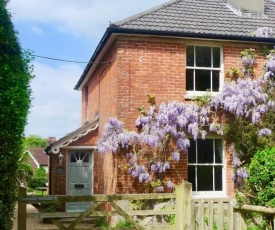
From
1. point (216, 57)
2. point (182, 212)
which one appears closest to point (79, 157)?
point (216, 57)

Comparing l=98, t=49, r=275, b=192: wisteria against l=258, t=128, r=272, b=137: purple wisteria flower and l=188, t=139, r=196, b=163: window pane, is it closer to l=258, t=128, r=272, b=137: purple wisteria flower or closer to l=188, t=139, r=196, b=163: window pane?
l=258, t=128, r=272, b=137: purple wisteria flower

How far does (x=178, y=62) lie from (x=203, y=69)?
0.91m

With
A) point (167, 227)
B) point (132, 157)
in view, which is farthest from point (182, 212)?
point (132, 157)

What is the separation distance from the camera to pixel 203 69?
45.3ft

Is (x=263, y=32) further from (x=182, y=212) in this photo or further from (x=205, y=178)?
(x=182, y=212)

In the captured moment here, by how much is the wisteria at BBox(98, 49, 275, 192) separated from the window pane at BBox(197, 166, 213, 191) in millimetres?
736

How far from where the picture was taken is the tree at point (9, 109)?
20.0 ft

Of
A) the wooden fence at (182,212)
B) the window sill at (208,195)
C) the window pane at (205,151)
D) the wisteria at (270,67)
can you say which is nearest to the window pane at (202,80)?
the window pane at (205,151)

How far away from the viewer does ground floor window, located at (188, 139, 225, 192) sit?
44.1 ft

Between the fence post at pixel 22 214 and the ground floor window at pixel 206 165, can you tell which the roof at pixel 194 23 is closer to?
the ground floor window at pixel 206 165

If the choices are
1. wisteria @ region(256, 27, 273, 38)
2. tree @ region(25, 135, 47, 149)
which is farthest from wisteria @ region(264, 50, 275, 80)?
tree @ region(25, 135, 47, 149)

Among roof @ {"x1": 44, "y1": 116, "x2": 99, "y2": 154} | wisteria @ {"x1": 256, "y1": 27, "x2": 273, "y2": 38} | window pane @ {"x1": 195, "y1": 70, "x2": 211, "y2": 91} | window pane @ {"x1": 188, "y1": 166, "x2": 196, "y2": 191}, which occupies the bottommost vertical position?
window pane @ {"x1": 188, "y1": 166, "x2": 196, "y2": 191}

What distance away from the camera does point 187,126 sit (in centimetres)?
1297

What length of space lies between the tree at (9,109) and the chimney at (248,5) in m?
10.9
